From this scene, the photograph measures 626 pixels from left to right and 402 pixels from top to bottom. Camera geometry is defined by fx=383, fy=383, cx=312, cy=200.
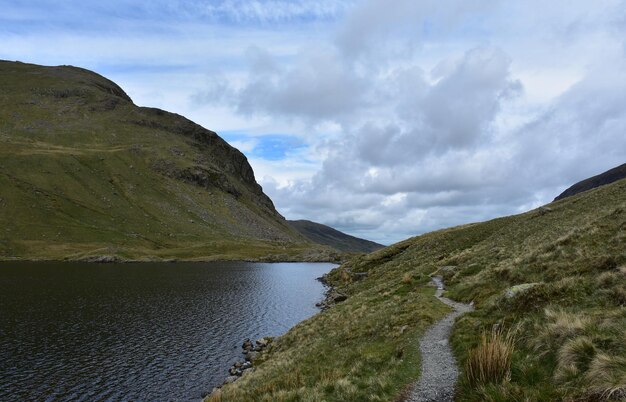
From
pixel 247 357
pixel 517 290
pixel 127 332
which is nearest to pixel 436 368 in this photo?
pixel 517 290

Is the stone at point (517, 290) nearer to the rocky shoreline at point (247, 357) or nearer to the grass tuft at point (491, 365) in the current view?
the grass tuft at point (491, 365)

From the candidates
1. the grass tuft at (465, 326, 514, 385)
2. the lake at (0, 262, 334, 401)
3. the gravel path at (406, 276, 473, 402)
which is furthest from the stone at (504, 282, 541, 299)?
the lake at (0, 262, 334, 401)

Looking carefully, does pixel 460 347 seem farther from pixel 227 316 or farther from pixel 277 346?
pixel 227 316

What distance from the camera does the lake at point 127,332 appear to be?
3334cm

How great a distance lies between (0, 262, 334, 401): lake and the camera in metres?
33.3

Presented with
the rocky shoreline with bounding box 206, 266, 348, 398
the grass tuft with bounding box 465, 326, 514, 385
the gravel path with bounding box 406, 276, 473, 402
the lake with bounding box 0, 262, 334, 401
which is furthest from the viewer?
the rocky shoreline with bounding box 206, 266, 348, 398

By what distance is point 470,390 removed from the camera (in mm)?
13031

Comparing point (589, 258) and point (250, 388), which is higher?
point (589, 258)

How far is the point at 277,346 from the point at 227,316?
2469cm

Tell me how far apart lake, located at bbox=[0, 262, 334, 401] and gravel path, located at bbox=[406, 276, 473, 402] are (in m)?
21.0

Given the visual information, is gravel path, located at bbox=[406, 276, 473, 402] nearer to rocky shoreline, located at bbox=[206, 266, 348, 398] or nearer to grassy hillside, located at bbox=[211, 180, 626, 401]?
grassy hillside, located at bbox=[211, 180, 626, 401]

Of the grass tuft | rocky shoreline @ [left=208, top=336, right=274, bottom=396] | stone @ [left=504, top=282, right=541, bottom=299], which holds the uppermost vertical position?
stone @ [left=504, top=282, right=541, bottom=299]

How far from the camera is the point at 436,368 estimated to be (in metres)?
16.2

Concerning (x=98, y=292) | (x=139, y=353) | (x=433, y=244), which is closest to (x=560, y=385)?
(x=139, y=353)
